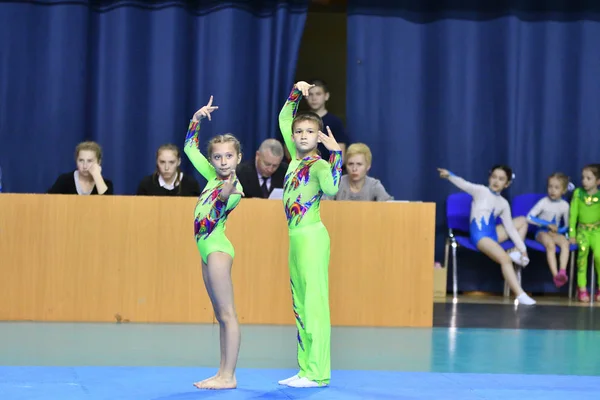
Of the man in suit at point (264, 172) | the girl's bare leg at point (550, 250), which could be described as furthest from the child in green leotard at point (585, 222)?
the man in suit at point (264, 172)

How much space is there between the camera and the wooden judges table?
7.10 metres

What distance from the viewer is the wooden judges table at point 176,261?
7.10 meters

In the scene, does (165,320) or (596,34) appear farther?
(596,34)

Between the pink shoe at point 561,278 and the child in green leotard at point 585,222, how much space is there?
0.19 metres

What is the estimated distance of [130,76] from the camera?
9.33 meters

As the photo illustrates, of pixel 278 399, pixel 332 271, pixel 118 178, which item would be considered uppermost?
pixel 118 178

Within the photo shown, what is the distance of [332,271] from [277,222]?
54 centimetres

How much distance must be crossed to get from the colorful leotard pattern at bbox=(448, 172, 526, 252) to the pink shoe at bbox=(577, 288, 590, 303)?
77 centimetres

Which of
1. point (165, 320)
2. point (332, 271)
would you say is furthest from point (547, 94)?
point (165, 320)

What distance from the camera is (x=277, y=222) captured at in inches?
286

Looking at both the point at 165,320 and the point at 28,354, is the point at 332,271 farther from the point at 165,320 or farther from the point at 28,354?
the point at 28,354

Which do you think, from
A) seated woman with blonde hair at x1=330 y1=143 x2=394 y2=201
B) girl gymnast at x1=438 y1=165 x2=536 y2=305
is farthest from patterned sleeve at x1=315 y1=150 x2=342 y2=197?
girl gymnast at x1=438 y1=165 x2=536 y2=305

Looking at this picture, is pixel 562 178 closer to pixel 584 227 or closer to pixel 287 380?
pixel 584 227

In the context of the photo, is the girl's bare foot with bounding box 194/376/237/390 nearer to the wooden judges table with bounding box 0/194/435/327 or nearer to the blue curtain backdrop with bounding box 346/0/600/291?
the wooden judges table with bounding box 0/194/435/327
